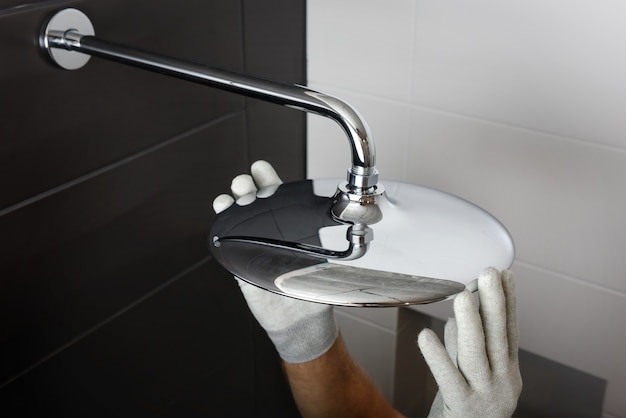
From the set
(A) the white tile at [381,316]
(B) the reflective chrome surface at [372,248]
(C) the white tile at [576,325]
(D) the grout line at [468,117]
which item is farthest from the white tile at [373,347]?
(B) the reflective chrome surface at [372,248]

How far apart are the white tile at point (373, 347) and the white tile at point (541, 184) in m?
0.31

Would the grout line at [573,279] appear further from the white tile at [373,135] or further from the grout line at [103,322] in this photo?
the grout line at [103,322]

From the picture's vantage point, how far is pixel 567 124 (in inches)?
35.3

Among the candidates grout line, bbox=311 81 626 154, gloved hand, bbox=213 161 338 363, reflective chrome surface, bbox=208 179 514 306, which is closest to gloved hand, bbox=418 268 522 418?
reflective chrome surface, bbox=208 179 514 306

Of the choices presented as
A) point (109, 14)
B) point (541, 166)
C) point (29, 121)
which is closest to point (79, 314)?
point (29, 121)

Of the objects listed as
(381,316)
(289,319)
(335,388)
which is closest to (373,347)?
(381,316)

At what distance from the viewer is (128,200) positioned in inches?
35.0

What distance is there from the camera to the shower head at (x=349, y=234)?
0.55m

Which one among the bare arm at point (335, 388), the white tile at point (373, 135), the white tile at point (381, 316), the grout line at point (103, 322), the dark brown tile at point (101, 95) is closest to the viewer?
the dark brown tile at point (101, 95)

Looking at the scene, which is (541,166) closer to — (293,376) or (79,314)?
(293,376)

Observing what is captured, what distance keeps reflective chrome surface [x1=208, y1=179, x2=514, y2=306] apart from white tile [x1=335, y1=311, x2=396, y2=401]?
23.4 inches

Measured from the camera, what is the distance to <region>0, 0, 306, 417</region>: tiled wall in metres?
0.76

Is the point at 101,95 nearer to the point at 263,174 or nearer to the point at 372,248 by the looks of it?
the point at 263,174

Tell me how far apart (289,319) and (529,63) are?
437 mm
